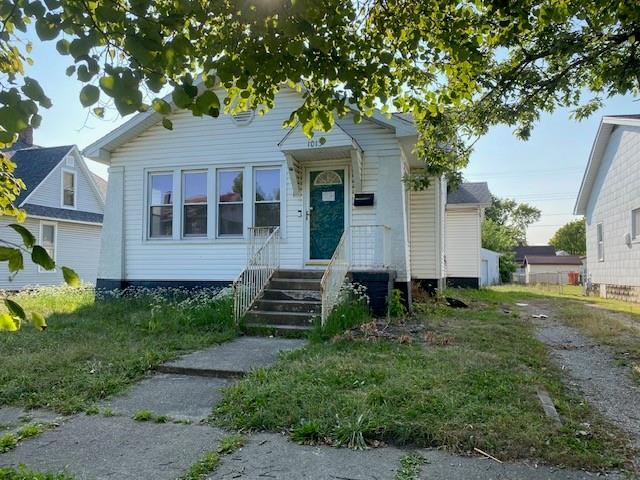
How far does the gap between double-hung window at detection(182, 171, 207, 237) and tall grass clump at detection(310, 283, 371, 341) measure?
4.24m

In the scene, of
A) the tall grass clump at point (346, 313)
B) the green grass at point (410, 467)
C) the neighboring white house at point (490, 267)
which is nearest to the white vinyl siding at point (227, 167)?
the tall grass clump at point (346, 313)

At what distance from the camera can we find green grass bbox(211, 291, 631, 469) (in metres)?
3.39

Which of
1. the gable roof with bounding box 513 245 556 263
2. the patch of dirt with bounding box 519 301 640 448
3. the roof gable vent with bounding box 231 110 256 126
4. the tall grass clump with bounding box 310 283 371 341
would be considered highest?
the roof gable vent with bounding box 231 110 256 126

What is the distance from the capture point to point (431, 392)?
424cm

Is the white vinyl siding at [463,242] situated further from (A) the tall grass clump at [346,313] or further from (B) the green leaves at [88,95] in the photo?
(B) the green leaves at [88,95]

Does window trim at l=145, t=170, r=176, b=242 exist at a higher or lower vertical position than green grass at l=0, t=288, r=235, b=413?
higher

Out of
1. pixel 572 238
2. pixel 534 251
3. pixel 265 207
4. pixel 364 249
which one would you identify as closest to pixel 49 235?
pixel 265 207

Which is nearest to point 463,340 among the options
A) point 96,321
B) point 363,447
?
point 363,447

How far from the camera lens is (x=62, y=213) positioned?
20.1 m

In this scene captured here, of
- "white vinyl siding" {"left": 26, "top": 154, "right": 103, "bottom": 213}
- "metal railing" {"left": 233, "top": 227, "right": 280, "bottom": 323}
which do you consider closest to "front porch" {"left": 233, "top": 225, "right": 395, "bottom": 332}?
"metal railing" {"left": 233, "top": 227, "right": 280, "bottom": 323}

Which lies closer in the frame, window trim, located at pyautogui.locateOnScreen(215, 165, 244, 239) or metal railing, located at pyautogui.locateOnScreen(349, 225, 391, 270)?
metal railing, located at pyautogui.locateOnScreen(349, 225, 391, 270)

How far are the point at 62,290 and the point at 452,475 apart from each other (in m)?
14.4

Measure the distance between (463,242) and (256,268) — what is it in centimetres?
1289

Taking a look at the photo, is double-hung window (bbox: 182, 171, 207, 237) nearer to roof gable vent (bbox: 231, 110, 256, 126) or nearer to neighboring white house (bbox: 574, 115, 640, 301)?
roof gable vent (bbox: 231, 110, 256, 126)
